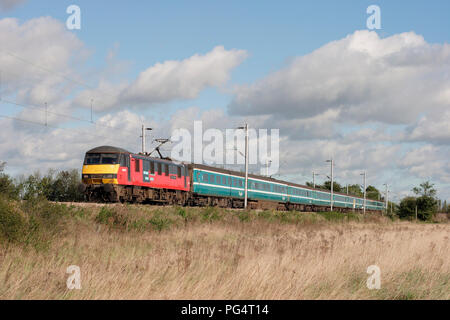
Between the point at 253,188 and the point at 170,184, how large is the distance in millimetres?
16790

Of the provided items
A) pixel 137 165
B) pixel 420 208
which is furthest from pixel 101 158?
pixel 420 208

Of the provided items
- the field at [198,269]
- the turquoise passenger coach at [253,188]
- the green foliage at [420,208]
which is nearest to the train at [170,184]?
the turquoise passenger coach at [253,188]

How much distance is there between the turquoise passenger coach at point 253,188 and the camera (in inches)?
1716

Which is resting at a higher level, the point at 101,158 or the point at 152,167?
A: the point at 101,158

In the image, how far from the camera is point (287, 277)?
10.9 m

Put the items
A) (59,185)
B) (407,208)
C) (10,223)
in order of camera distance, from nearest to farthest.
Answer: (10,223), (59,185), (407,208)

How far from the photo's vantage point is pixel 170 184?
122ft

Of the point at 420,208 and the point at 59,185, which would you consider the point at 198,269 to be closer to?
the point at 59,185

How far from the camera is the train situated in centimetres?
2992

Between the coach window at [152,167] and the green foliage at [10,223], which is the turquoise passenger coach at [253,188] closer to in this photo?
the coach window at [152,167]

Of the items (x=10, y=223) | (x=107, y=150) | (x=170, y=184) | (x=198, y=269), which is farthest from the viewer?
(x=170, y=184)

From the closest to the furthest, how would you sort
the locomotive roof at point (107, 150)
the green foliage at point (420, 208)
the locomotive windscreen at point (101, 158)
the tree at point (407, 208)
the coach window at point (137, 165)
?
the locomotive windscreen at point (101, 158) → the locomotive roof at point (107, 150) → the coach window at point (137, 165) → the green foliage at point (420, 208) → the tree at point (407, 208)

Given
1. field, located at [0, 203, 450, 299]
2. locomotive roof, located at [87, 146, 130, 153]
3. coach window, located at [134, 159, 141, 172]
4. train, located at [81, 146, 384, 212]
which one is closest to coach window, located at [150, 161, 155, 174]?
train, located at [81, 146, 384, 212]
